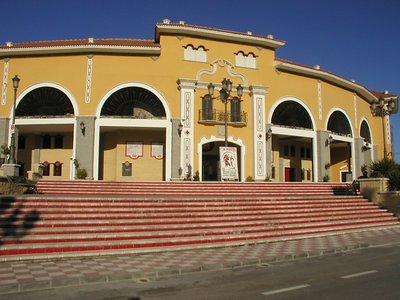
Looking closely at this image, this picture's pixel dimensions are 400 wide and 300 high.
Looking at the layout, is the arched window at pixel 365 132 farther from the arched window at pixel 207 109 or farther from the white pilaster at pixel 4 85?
the white pilaster at pixel 4 85

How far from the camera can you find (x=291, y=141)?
35.8 m

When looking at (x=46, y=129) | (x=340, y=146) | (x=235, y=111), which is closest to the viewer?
(x=46, y=129)

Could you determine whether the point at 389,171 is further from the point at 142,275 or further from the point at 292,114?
the point at 142,275

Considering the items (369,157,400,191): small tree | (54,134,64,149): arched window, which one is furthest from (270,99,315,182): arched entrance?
(54,134,64,149): arched window

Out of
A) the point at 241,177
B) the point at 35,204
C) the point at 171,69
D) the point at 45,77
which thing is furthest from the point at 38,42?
the point at 35,204

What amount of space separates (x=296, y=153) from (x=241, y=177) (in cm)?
952

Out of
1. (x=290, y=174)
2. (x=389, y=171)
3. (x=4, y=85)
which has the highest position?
(x=4, y=85)

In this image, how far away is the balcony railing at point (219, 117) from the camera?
93.6 ft

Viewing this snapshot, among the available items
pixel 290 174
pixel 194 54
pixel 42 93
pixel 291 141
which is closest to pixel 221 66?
pixel 194 54

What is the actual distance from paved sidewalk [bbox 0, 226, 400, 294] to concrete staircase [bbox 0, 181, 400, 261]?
537 mm

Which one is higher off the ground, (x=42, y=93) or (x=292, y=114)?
(x=42, y=93)

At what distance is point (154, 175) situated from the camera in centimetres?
2900

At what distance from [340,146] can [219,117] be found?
611 inches

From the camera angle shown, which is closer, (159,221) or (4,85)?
(159,221)
